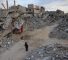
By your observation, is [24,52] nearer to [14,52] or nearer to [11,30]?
[14,52]

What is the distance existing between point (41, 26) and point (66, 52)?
18531 millimetres

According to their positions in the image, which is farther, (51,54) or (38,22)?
(38,22)

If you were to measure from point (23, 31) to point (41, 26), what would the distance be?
23.2 ft

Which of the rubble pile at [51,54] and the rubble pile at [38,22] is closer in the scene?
the rubble pile at [51,54]

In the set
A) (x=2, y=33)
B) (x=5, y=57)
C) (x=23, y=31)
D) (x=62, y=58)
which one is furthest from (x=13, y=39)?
(x=62, y=58)

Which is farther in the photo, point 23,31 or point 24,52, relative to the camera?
point 23,31

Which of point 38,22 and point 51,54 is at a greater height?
point 51,54

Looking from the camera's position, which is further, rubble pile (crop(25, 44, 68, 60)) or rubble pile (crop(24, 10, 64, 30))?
rubble pile (crop(24, 10, 64, 30))

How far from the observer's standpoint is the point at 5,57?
56.0ft

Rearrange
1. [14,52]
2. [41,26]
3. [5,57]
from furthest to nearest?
[41,26] < [14,52] < [5,57]

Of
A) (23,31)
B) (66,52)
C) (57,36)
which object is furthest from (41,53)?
(23,31)

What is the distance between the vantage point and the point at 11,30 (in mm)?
25547

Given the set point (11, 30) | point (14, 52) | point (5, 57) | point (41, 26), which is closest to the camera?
point (5, 57)

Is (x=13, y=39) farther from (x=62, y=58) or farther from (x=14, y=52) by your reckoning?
(x=62, y=58)
